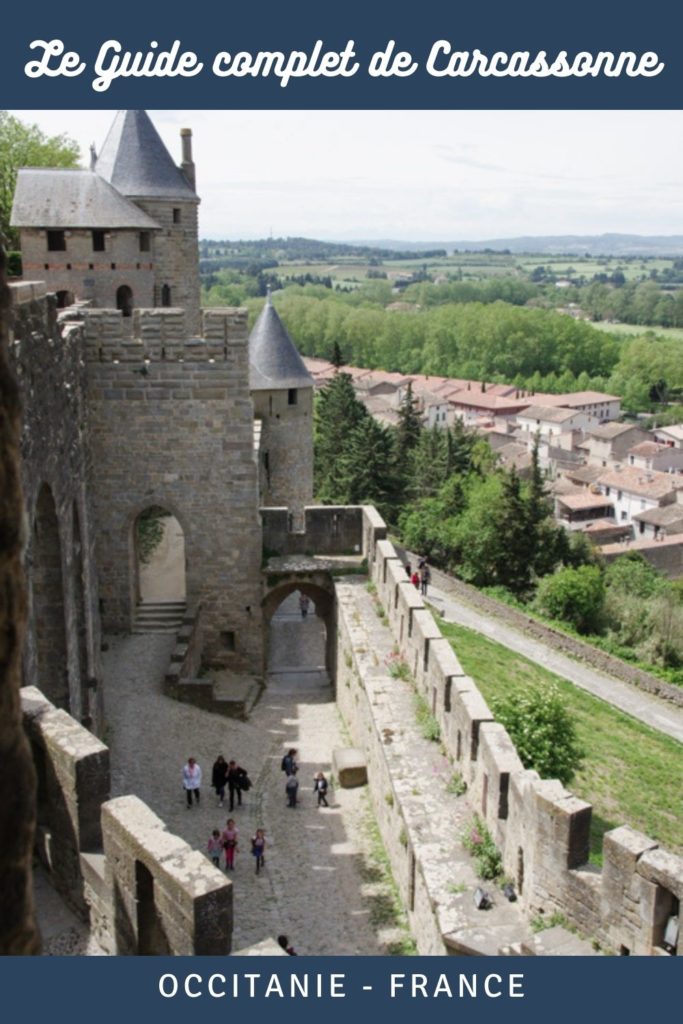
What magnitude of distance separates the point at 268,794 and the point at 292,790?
1.95ft

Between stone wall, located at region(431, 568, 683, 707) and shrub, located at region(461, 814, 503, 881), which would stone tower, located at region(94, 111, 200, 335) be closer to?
stone wall, located at region(431, 568, 683, 707)

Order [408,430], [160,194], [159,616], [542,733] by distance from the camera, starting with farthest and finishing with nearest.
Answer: [408,430] < [160,194] < [159,616] < [542,733]

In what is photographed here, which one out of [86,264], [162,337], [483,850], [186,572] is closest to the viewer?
[483,850]

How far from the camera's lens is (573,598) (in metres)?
33.6

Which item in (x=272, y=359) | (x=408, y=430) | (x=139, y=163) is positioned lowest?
(x=408, y=430)

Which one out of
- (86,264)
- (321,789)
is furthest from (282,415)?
(321,789)

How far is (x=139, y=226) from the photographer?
794 inches

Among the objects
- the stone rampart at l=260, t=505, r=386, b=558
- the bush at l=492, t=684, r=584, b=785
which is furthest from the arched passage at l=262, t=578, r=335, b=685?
the bush at l=492, t=684, r=584, b=785

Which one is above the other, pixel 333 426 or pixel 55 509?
pixel 55 509

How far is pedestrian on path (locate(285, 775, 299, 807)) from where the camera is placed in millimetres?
12586

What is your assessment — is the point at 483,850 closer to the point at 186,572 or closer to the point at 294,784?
the point at 294,784

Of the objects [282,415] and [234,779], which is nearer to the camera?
[234,779]

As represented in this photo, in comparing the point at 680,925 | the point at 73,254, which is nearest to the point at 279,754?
the point at 680,925

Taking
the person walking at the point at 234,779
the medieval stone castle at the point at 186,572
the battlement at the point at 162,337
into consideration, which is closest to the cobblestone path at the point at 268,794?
the person walking at the point at 234,779
